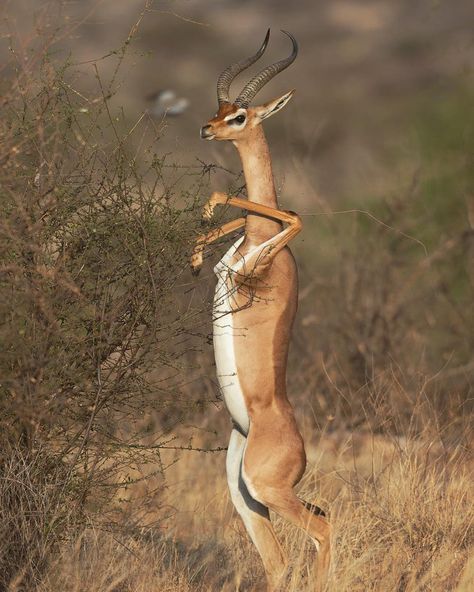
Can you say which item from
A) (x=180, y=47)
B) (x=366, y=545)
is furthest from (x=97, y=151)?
(x=180, y=47)

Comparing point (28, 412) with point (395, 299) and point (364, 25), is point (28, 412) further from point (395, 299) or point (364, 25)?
point (364, 25)

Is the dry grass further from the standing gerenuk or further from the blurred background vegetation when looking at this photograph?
the standing gerenuk

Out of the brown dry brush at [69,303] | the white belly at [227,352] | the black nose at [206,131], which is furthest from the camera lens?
the black nose at [206,131]

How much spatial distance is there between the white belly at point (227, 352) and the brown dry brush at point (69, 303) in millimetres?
140

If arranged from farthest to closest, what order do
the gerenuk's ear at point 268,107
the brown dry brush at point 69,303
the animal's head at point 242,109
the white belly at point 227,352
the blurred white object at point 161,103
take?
the blurred white object at point 161,103 < the gerenuk's ear at point 268,107 < the animal's head at point 242,109 < the white belly at point 227,352 < the brown dry brush at point 69,303

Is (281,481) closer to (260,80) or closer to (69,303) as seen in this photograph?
(69,303)

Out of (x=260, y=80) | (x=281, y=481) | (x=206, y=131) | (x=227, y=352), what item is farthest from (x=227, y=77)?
(x=281, y=481)

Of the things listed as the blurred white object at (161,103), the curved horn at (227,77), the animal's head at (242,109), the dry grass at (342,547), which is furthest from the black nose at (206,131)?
the dry grass at (342,547)

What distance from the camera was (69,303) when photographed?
477cm

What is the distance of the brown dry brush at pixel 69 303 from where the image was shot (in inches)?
178

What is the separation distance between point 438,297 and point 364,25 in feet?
129

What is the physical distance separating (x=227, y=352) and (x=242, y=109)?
3.93 feet

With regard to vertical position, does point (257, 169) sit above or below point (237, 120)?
below

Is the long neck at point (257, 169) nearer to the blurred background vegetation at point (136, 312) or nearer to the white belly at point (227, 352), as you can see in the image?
the blurred background vegetation at point (136, 312)
